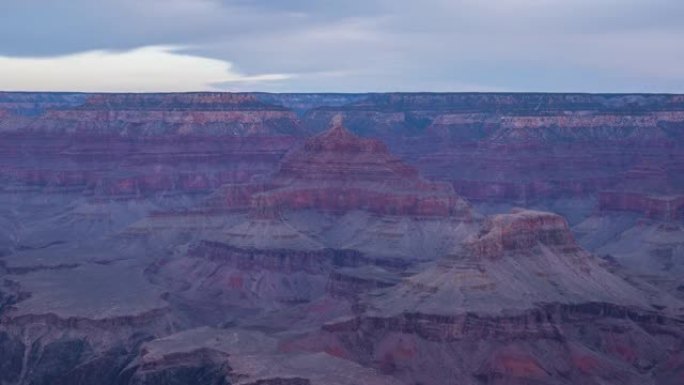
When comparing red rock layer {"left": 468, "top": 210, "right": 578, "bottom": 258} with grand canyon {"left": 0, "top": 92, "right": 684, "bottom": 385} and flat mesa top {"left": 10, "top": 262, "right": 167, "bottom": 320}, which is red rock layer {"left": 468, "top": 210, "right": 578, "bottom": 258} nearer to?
grand canyon {"left": 0, "top": 92, "right": 684, "bottom": 385}

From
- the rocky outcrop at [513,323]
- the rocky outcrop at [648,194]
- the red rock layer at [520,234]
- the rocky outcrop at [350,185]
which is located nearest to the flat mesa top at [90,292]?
the rocky outcrop at [350,185]

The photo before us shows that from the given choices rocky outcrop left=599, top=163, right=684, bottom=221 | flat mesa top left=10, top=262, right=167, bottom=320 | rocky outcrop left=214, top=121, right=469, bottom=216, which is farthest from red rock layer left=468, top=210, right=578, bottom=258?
rocky outcrop left=599, top=163, right=684, bottom=221

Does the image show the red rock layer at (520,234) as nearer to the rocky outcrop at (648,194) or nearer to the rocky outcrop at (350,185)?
the rocky outcrop at (350,185)

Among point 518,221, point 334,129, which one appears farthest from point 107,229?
point 518,221

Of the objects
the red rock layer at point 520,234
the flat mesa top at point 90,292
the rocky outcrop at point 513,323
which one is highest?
the red rock layer at point 520,234

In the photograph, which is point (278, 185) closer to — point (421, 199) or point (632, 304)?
point (421, 199)
